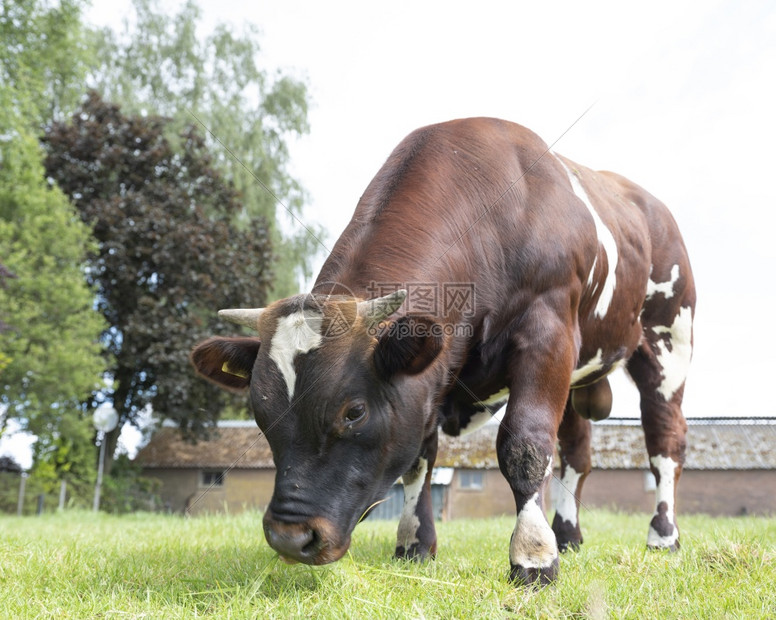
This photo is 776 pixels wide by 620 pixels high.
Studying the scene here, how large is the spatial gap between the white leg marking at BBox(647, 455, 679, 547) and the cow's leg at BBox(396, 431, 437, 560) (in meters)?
1.65

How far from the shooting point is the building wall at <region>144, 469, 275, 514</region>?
104 ft

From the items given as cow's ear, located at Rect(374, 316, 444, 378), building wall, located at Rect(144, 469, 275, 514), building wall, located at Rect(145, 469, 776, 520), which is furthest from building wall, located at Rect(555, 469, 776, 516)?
cow's ear, located at Rect(374, 316, 444, 378)

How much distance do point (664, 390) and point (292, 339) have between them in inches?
153

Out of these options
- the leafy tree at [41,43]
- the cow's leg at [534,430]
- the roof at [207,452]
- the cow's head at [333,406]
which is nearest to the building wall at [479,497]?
the roof at [207,452]

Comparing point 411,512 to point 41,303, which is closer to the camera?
point 411,512

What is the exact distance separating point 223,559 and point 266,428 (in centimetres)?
138

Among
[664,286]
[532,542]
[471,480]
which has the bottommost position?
[471,480]

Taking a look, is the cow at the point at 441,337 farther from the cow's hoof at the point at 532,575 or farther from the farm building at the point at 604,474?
the farm building at the point at 604,474

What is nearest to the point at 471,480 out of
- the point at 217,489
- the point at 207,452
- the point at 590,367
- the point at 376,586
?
the point at 217,489

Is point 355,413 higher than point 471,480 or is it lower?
higher

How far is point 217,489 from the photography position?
3306 centimetres

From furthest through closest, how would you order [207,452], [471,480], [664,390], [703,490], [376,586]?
1. [207,452]
2. [703,490]
3. [471,480]
4. [664,390]
5. [376,586]

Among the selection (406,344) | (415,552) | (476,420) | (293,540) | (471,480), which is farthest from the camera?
(471,480)

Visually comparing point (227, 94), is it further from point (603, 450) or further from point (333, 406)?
point (333, 406)
